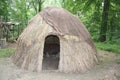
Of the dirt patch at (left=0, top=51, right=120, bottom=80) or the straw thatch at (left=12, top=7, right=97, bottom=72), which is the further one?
the straw thatch at (left=12, top=7, right=97, bottom=72)

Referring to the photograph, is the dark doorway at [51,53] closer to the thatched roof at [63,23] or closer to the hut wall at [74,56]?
the hut wall at [74,56]

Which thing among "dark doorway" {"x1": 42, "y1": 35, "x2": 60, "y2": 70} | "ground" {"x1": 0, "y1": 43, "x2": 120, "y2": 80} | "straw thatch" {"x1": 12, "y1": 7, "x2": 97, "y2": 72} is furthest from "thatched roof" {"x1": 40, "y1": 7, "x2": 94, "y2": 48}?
"dark doorway" {"x1": 42, "y1": 35, "x2": 60, "y2": 70}

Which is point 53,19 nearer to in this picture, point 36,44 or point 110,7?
point 36,44

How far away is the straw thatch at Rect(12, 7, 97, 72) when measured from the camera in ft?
30.2

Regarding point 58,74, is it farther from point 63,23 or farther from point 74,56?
point 63,23

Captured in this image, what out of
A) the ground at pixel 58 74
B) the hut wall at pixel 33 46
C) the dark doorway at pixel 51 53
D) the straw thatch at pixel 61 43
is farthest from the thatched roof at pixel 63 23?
the dark doorway at pixel 51 53

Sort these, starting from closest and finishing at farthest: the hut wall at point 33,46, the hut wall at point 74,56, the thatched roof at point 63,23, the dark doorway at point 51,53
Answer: the hut wall at point 74,56 → the hut wall at point 33,46 → the thatched roof at point 63,23 → the dark doorway at point 51,53

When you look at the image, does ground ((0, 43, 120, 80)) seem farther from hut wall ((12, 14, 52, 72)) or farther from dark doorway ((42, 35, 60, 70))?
dark doorway ((42, 35, 60, 70))

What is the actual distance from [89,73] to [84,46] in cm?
143

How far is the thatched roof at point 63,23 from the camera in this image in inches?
379

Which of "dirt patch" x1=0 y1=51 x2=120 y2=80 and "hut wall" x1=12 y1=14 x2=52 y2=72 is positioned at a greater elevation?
"hut wall" x1=12 y1=14 x2=52 y2=72

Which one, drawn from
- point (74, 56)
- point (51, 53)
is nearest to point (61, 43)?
point (74, 56)

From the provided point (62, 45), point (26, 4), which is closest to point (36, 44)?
point (62, 45)

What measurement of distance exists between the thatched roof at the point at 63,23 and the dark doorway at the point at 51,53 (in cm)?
197
